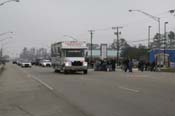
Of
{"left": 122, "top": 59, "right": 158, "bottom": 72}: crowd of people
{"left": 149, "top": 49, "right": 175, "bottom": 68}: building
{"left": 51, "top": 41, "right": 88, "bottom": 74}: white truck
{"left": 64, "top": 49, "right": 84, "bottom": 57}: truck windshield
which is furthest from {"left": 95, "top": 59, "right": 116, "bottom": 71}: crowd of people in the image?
{"left": 149, "top": 49, "right": 175, "bottom": 68}: building

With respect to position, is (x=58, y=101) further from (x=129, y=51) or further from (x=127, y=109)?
(x=129, y=51)

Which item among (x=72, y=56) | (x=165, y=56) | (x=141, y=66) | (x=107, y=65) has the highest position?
(x=165, y=56)

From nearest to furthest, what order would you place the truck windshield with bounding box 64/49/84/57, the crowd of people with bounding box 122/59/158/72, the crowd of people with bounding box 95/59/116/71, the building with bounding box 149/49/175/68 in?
the truck windshield with bounding box 64/49/84/57, the crowd of people with bounding box 122/59/158/72, the crowd of people with bounding box 95/59/116/71, the building with bounding box 149/49/175/68

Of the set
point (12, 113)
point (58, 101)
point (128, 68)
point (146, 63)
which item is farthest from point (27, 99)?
point (146, 63)

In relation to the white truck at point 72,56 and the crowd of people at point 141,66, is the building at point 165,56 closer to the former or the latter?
the crowd of people at point 141,66

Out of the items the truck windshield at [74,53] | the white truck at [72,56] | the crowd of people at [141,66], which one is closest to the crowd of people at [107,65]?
the crowd of people at [141,66]

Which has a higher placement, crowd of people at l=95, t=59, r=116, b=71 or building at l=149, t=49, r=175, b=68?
building at l=149, t=49, r=175, b=68

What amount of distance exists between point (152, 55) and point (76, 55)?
45.6 meters

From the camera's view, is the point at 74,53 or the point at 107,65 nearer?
the point at 74,53

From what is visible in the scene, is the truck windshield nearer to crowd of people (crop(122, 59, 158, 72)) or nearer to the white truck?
the white truck

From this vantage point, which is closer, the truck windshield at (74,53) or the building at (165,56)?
the truck windshield at (74,53)

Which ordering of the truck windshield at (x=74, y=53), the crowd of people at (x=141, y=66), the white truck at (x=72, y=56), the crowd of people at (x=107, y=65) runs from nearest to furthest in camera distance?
the white truck at (x=72, y=56) < the truck windshield at (x=74, y=53) < the crowd of people at (x=141, y=66) < the crowd of people at (x=107, y=65)

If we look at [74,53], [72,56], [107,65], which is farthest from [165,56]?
[72,56]

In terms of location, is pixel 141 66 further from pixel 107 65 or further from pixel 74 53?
pixel 74 53
